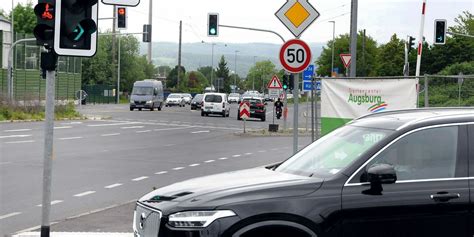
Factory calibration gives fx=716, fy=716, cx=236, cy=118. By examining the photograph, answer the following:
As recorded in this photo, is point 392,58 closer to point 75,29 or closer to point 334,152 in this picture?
point 75,29

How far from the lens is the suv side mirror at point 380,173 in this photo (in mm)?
5375

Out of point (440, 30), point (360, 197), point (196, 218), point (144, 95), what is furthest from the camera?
point (144, 95)

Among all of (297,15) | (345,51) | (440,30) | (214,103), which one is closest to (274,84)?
(440,30)

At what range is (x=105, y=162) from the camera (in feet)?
58.5

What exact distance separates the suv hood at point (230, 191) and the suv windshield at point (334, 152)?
0.24 meters

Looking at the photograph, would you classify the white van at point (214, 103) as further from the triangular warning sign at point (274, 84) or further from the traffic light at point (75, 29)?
the traffic light at point (75, 29)

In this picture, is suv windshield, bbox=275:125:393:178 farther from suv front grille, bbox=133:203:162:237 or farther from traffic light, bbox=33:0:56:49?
traffic light, bbox=33:0:56:49

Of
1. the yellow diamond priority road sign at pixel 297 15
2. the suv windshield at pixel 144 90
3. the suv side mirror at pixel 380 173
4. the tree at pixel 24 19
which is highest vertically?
the tree at pixel 24 19

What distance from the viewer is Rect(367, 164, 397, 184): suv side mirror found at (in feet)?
17.6

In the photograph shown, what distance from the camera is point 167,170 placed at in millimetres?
16297

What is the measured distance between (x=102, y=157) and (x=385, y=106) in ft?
31.9

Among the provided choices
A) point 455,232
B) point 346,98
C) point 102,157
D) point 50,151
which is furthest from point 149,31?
point 455,232

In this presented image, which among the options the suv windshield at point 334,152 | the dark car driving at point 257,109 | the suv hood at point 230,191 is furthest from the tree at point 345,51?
the suv hood at point 230,191

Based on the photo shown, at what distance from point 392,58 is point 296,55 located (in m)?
76.0
